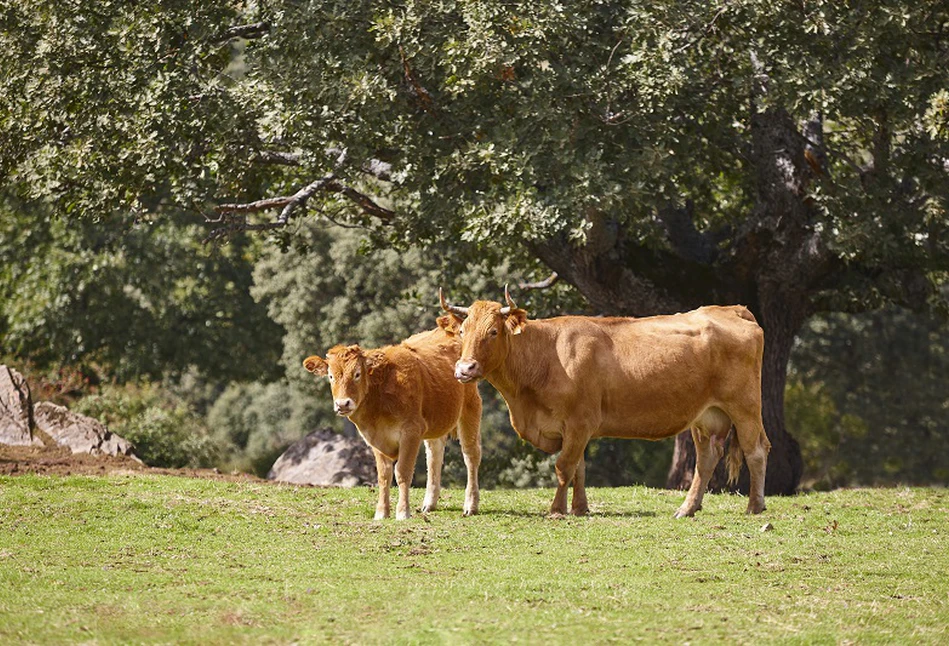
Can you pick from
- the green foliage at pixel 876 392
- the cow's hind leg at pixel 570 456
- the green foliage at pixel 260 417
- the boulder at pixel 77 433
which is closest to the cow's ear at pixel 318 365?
the cow's hind leg at pixel 570 456

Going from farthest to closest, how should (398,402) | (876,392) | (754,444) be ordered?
(876,392)
(754,444)
(398,402)

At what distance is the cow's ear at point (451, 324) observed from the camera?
16155 mm

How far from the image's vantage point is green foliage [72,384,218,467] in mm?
25719

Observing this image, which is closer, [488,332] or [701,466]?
[488,332]

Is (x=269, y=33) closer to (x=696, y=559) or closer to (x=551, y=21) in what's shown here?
(x=551, y=21)

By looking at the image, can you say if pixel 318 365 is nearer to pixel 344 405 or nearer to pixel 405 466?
pixel 344 405

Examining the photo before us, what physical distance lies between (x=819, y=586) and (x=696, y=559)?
140 centimetres

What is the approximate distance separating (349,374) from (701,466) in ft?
14.5

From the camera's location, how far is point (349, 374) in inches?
584

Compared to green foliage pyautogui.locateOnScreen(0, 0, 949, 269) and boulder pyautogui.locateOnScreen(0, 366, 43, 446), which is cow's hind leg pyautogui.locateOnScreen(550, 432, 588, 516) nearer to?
green foliage pyautogui.locateOnScreen(0, 0, 949, 269)

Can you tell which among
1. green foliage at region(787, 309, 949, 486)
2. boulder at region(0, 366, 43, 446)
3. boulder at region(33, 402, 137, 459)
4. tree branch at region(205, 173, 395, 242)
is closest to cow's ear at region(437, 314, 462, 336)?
tree branch at region(205, 173, 395, 242)

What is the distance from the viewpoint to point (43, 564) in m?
12.3

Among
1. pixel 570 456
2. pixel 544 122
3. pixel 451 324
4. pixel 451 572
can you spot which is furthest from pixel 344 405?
pixel 544 122

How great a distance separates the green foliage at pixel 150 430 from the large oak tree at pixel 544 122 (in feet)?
17.3
